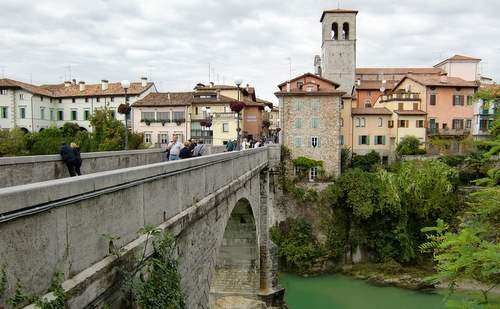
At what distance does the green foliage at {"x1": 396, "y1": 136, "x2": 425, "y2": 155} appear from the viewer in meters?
43.7

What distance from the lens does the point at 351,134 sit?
152ft

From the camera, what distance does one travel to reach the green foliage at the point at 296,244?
32.6 m

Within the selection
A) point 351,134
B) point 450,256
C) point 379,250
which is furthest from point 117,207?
point 351,134

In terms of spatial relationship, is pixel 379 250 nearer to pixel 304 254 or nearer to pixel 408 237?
pixel 408 237

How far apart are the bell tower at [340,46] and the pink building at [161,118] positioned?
70.9ft

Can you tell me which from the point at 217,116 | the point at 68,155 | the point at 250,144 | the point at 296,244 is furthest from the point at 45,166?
the point at 217,116

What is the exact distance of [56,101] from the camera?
180 ft

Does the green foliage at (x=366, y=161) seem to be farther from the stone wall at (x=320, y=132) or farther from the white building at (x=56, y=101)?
the white building at (x=56, y=101)

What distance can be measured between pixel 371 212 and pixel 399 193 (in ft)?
9.67

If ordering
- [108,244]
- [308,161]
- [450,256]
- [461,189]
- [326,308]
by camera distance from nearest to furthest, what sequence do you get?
[108,244]
[450,256]
[326,308]
[461,189]
[308,161]

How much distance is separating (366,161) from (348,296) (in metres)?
19.7

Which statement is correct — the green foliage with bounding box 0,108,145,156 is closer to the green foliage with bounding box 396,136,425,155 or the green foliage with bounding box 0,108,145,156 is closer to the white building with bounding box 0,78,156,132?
the white building with bounding box 0,78,156,132

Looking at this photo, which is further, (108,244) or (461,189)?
(461,189)

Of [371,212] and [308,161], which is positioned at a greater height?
[308,161]
